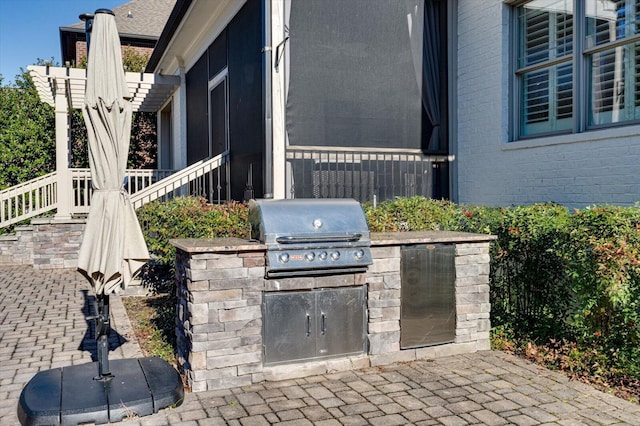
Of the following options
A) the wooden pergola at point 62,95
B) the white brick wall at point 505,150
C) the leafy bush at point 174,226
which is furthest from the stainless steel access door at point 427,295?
the wooden pergola at point 62,95

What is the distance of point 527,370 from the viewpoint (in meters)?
4.33

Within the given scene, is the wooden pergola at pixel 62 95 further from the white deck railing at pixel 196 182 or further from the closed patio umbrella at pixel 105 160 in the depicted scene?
the closed patio umbrella at pixel 105 160

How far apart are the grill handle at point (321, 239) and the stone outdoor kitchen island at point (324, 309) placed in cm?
18

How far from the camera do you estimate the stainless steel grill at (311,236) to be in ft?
13.4

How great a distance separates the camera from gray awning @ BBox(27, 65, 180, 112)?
1056cm

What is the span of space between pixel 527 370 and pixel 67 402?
10.8 ft

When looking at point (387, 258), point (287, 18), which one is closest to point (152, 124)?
point (287, 18)

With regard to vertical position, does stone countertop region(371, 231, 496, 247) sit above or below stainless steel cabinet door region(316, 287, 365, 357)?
above

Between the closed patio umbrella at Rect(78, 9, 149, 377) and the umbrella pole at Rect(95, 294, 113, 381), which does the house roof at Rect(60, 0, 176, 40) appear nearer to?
the closed patio umbrella at Rect(78, 9, 149, 377)

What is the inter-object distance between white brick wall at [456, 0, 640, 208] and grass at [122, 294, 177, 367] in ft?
14.2

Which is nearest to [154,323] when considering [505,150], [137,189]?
[505,150]

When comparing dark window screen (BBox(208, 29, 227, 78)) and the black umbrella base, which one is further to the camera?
dark window screen (BBox(208, 29, 227, 78))

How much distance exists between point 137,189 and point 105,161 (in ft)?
26.5

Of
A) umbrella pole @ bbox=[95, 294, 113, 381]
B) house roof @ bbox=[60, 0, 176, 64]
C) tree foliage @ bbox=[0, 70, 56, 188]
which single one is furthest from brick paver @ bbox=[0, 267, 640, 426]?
house roof @ bbox=[60, 0, 176, 64]
